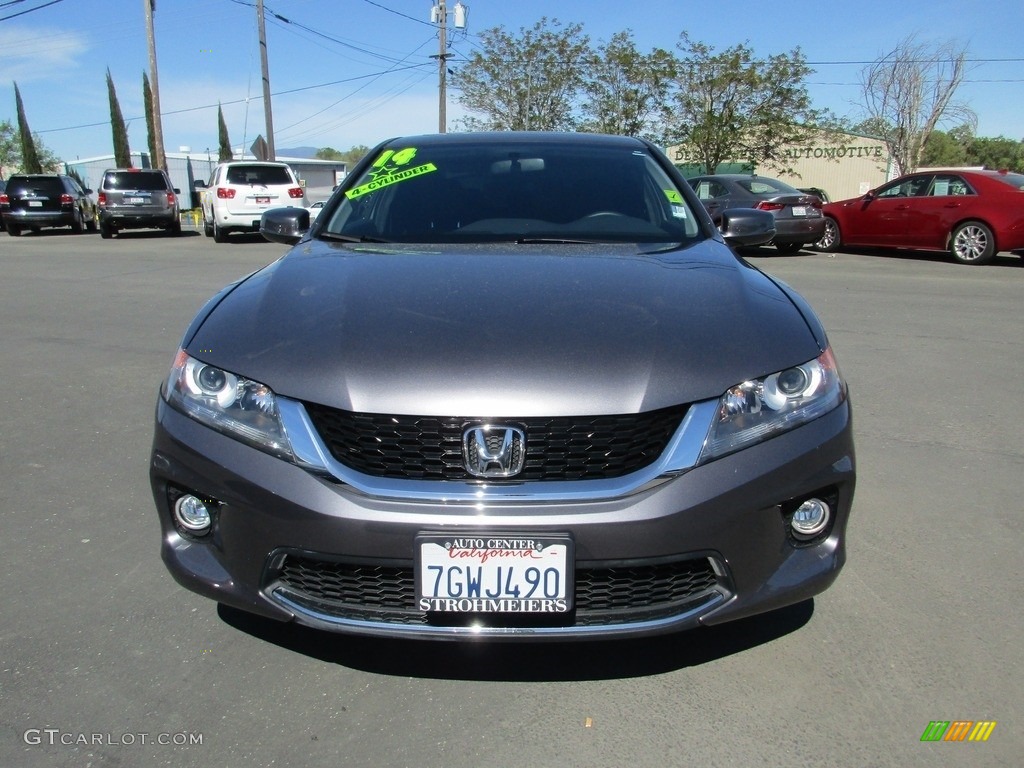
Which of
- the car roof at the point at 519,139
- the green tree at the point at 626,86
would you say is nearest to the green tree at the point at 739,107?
the green tree at the point at 626,86

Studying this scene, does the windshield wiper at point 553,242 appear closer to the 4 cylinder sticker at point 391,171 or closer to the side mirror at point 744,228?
the 4 cylinder sticker at point 391,171

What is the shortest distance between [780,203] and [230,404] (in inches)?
534

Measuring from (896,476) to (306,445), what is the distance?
2.96 metres

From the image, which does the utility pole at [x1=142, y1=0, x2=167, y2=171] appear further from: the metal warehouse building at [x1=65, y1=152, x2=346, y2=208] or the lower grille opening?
the lower grille opening

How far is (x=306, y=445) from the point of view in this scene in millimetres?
2086

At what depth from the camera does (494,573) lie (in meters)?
2.02

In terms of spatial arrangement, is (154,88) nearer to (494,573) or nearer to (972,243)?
(972,243)

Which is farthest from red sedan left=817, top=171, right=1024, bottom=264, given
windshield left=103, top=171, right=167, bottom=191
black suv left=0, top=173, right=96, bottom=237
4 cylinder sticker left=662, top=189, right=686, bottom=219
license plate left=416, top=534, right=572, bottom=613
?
black suv left=0, top=173, right=96, bottom=237

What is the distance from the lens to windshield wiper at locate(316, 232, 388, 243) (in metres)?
3.24

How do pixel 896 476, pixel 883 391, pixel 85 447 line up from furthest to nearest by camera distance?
pixel 883 391
pixel 85 447
pixel 896 476

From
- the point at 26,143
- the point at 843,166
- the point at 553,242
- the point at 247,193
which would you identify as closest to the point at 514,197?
the point at 553,242

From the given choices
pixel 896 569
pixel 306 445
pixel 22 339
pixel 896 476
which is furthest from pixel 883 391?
pixel 22 339

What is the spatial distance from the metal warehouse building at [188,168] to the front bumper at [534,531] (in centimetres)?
5230

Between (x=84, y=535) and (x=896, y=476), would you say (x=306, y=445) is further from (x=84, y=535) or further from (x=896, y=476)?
(x=896, y=476)
